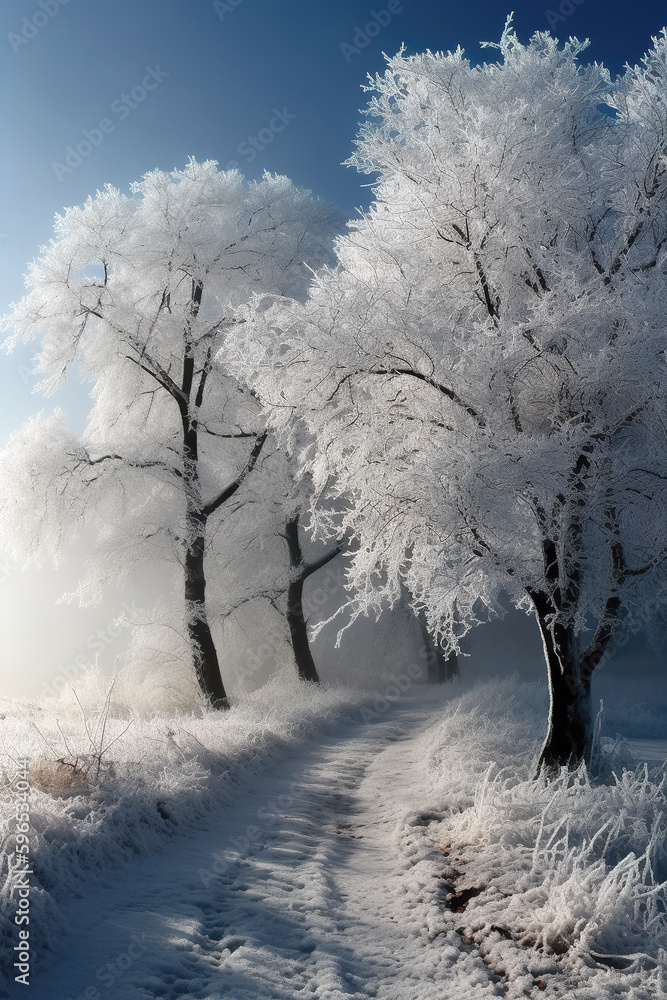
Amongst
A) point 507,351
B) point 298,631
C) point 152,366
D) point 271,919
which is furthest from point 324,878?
point 298,631

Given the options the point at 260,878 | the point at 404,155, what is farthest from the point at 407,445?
the point at 260,878

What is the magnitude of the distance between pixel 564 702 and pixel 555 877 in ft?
11.8

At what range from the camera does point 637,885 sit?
3736 mm

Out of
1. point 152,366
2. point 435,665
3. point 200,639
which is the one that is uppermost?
point 152,366

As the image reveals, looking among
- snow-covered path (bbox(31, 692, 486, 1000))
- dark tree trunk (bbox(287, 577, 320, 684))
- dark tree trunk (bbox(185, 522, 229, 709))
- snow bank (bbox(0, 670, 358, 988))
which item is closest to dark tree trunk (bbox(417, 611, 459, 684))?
dark tree trunk (bbox(287, 577, 320, 684))

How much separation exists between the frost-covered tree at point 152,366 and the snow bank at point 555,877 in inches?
321

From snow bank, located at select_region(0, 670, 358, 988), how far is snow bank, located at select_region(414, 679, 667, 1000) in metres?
2.33

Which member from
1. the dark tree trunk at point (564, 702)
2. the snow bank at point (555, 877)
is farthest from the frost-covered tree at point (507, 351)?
the snow bank at point (555, 877)

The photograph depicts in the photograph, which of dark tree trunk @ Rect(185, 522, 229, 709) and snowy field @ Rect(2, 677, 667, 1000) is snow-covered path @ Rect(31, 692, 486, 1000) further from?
dark tree trunk @ Rect(185, 522, 229, 709)

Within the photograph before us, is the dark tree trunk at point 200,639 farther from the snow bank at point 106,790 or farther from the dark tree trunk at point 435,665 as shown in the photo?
the dark tree trunk at point 435,665

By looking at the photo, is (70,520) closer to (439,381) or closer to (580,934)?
(439,381)

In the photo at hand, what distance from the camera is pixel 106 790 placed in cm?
523

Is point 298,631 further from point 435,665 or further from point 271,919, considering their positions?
point 271,919

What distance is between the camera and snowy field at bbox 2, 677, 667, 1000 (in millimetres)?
3240
